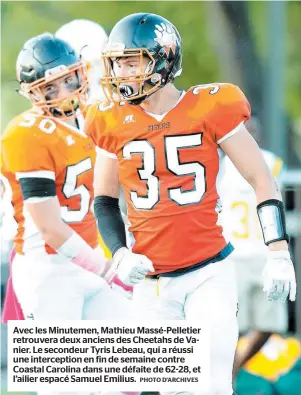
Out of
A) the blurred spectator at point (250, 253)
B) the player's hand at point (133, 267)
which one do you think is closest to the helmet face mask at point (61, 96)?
the player's hand at point (133, 267)

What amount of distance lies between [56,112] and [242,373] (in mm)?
1647

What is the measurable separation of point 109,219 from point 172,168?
304 mm

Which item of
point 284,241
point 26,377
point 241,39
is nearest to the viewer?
A: point 284,241

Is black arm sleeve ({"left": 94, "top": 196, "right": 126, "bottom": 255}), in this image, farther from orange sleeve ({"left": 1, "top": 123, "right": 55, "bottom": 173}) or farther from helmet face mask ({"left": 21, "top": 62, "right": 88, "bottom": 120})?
helmet face mask ({"left": 21, "top": 62, "right": 88, "bottom": 120})

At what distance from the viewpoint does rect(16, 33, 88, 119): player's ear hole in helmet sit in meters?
3.85

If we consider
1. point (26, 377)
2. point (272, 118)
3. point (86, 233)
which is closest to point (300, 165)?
point (272, 118)

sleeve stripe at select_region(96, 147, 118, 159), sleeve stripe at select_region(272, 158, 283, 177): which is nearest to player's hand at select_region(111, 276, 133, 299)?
sleeve stripe at select_region(96, 147, 118, 159)

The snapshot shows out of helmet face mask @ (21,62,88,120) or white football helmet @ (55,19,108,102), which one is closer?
helmet face mask @ (21,62,88,120)

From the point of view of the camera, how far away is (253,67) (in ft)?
17.8

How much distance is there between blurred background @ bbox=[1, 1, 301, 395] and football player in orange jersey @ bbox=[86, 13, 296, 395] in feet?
3.43

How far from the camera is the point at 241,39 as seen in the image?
16.9 feet

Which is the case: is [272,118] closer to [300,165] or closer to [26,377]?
[300,165]

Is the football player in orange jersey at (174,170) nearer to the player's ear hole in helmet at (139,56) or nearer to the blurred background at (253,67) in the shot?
the player's ear hole in helmet at (139,56)

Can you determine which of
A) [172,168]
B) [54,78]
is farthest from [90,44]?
[172,168]
